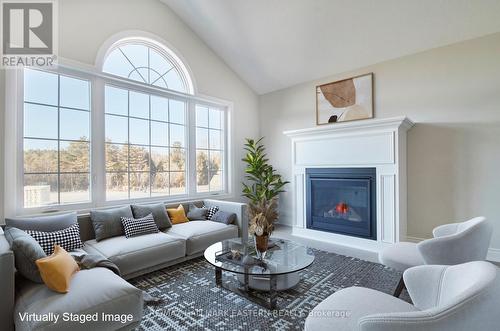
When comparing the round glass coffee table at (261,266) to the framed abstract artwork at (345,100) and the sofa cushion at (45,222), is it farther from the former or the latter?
the framed abstract artwork at (345,100)

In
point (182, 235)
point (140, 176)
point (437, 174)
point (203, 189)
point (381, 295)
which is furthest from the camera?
point (203, 189)

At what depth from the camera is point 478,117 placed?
324cm

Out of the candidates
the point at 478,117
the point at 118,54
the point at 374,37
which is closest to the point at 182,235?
the point at 118,54

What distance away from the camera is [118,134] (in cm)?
362

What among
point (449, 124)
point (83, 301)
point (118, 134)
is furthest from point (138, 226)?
point (449, 124)

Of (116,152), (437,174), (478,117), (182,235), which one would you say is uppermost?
(478,117)

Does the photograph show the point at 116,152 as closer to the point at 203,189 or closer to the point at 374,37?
the point at 203,189

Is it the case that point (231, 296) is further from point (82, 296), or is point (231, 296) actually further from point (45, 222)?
point (45, 222)

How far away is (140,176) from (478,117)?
4.76 m

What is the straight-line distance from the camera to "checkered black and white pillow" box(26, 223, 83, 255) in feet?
7.65

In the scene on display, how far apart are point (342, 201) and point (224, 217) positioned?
192 cm

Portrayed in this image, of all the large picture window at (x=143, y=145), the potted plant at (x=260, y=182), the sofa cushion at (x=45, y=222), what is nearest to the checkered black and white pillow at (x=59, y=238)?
the sofa cushion at (x=45, y=222)

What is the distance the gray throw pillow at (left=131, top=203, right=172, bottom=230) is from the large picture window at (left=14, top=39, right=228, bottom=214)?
473mm

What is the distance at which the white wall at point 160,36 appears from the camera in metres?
3.12
